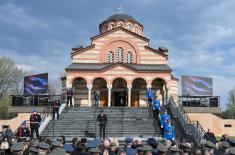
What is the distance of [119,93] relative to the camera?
39.2 m

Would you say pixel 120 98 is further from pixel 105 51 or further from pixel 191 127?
pixel 191 127

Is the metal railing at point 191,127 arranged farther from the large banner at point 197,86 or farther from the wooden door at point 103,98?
the large banner at point 197,86

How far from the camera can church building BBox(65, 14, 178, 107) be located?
119 feet

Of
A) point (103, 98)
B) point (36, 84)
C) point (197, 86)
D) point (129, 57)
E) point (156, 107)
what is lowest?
point (156, 107)

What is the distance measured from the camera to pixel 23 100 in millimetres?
36125

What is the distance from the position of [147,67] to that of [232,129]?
11.8 metres

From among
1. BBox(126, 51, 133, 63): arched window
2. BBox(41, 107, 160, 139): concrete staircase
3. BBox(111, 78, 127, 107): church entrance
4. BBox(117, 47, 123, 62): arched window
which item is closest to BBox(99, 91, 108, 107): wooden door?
BBox(111, 78, 127, 107): church entrance

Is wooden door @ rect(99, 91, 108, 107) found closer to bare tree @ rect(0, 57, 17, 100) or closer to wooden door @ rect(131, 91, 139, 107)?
wooden door @ rect(131, 91, 139, 107)

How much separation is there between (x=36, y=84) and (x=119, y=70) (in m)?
9.79

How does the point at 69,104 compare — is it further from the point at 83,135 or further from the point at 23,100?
the point at 83,135

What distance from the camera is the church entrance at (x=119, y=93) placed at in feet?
127

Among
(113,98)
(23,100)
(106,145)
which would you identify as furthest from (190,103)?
(106,145)

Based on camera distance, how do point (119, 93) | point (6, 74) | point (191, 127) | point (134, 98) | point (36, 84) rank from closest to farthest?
point (191, 127), point (134, 98), point (119, 93), point (36, 84), point (6, 74)

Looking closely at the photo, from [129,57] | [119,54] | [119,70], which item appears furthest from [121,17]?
[119,70]
